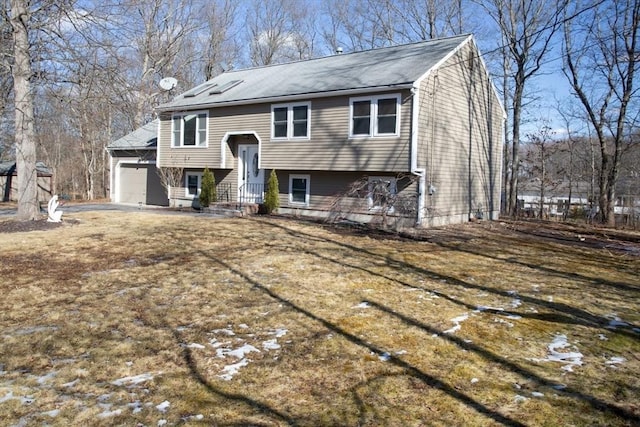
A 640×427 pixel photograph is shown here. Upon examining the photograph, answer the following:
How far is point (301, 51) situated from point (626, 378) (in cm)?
3858

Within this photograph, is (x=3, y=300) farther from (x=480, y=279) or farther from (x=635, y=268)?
(x=635, y=268)

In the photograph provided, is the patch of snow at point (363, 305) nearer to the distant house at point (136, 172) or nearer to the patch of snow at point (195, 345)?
the patch of snow at point (195, 345)

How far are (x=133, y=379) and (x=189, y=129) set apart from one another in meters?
17.3

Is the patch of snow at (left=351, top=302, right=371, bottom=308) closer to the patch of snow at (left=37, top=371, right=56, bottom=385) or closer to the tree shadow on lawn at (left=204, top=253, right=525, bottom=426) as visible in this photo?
the tree shadow on lawn at (left=204, top=253, right=525, bottom=426)

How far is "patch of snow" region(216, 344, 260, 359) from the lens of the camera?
454 cm

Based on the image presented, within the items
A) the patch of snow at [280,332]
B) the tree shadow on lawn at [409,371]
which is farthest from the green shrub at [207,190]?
the patch of snow at [280,332]

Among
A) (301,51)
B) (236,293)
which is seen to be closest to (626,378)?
(236,293)

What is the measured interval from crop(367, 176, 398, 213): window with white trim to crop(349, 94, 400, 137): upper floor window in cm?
146

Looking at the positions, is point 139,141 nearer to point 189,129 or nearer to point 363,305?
point 189,129

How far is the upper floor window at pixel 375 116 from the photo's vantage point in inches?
559

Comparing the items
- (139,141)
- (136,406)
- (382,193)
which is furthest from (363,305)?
(139,141)

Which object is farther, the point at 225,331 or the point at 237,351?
the point at 225,331

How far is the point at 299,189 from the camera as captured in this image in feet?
57.3

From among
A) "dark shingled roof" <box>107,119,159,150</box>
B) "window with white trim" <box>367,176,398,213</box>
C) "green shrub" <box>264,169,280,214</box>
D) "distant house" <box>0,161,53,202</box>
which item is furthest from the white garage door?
"window with white trim" <box>367,176,398,213</box>
